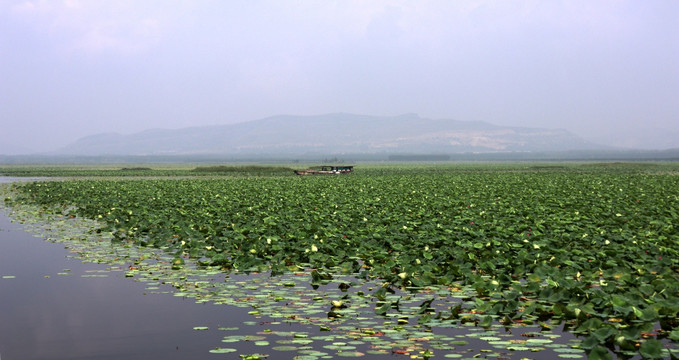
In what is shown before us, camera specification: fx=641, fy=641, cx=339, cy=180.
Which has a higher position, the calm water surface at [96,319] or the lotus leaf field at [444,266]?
the lotus leaf field at [444,266]

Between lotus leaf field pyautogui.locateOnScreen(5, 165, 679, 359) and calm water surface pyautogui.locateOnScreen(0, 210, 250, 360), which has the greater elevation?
lotus leaf field pyautogui.locateOnScreen(5, 165, 679, 359)

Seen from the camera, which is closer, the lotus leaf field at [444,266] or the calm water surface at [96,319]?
the calm water surface at [96,319]

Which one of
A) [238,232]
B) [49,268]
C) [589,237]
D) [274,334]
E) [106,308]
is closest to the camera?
[274,334]

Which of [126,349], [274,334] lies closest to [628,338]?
[274,334]

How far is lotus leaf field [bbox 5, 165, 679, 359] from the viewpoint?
9195 mm

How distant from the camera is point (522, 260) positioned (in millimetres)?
13664

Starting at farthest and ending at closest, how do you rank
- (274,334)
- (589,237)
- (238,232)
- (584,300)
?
(238,232) → (589,237) → (584,300) → (274,334)

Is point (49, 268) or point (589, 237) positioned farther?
point (589, 237)

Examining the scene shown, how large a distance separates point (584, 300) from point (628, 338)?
192 cm

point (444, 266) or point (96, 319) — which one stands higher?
point (444, 266)

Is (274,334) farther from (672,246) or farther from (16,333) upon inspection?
(672,246)

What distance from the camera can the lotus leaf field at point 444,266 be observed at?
920cm

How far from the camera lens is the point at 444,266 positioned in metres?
13.9

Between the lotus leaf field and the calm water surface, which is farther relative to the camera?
the lotus leaf field
